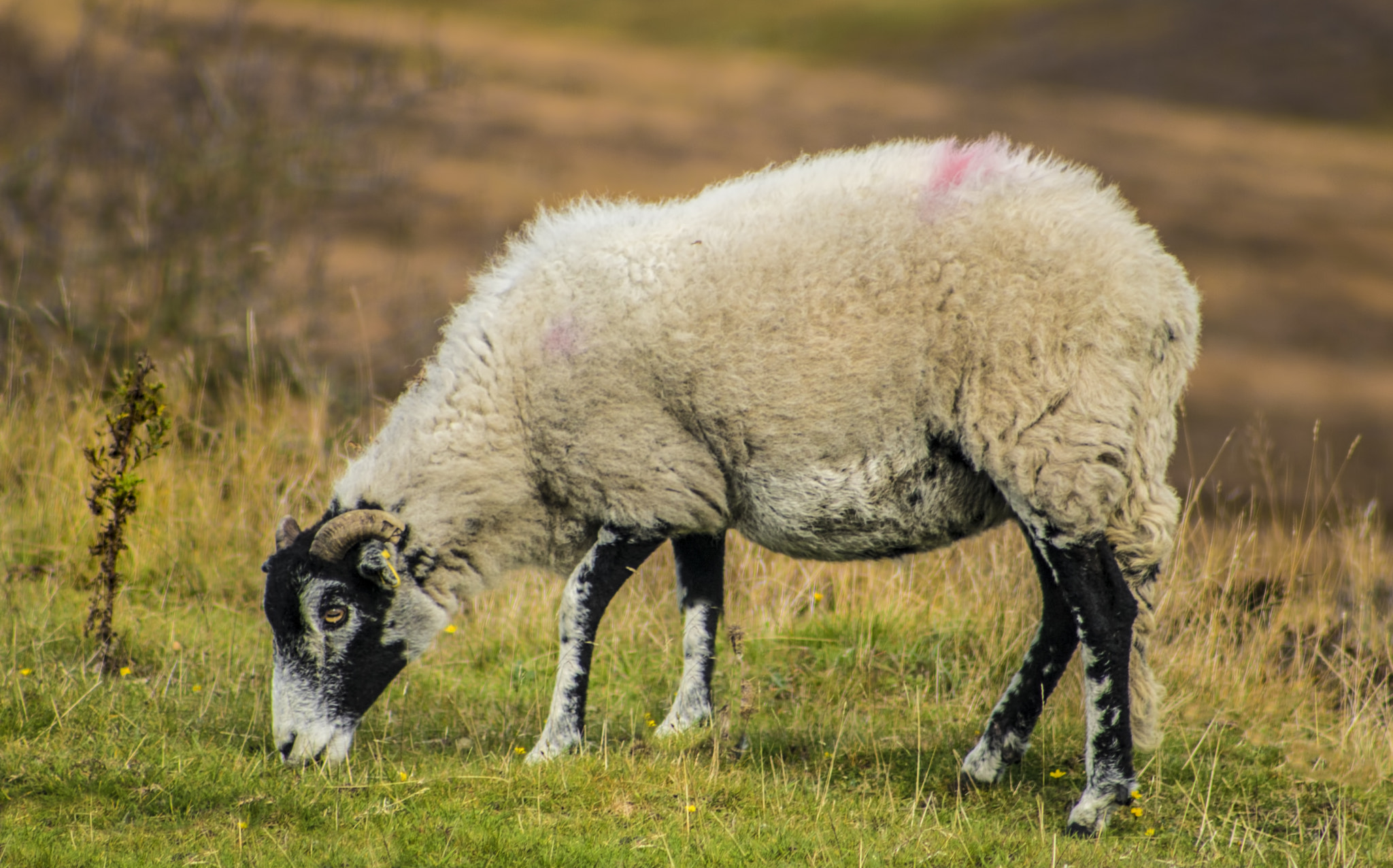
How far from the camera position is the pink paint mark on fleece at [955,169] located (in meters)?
5.00

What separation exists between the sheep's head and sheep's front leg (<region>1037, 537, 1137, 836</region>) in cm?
286

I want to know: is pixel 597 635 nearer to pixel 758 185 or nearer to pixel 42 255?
pixel 758 185

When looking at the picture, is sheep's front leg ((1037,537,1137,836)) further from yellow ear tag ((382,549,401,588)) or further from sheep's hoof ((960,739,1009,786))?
yellow ear tag ((382,549,401,588))

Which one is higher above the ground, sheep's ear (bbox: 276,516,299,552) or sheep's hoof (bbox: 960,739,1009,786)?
sheep's ear (bbox: 276,516,299,552)

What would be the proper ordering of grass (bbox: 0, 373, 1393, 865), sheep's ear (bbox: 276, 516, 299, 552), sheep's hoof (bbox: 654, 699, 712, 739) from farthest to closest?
sheep's hoof (bbox: 654, 699, 712, 739) → sheep's ear (bbox: 276, 516, 299, 552) → grass (bbox: 0, 373, 1393, 865)

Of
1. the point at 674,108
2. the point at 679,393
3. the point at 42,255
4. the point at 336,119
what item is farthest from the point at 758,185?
the point at 674,108

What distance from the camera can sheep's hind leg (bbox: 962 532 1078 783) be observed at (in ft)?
17.2

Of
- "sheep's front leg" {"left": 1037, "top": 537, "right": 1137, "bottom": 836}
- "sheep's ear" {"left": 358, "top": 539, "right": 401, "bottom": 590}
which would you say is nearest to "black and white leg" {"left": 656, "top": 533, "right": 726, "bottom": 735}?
"sheep's ear" {"left": 358, "top": 539, "right": 401, "bottom": 590}

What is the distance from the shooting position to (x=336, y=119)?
11906mm

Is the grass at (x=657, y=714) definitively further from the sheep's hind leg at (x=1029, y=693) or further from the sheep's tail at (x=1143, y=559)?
the sheep's tail at (x=1143, y=559)

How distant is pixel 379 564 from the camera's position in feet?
17.1

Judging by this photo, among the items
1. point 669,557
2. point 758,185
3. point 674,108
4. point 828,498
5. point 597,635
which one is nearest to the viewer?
point 828,498

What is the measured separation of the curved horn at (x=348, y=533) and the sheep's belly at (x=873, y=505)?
157cm

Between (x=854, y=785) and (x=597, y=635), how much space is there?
229 centimetres
